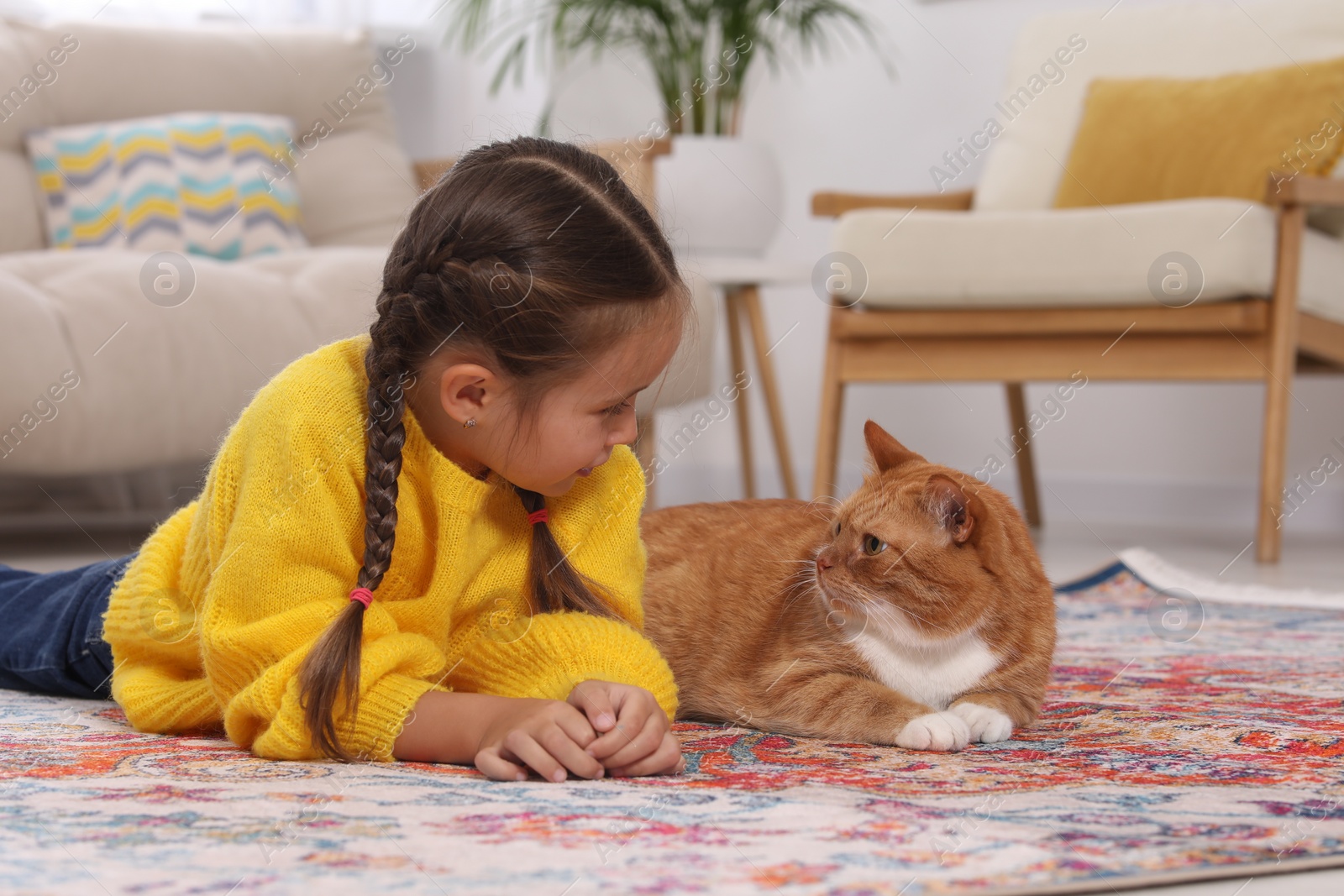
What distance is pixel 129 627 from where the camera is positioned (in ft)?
3.82

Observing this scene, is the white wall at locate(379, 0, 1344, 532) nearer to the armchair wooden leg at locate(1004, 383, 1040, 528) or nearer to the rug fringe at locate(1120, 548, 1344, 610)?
A: the armchair wooden leg at locate(1004, 383, 1040, 528)

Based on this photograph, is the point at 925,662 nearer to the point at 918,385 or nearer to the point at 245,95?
the point at 918,385

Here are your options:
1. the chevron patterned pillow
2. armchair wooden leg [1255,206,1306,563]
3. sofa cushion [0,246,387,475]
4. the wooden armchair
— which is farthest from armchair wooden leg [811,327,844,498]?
the chevron patterned pillow

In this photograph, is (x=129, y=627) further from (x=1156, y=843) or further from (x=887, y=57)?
(x=887, y=57)

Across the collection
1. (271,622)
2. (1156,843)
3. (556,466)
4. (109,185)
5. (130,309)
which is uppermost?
(109,185)

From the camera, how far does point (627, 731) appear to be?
95 centimetres

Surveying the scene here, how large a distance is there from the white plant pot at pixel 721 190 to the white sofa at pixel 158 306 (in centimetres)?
51

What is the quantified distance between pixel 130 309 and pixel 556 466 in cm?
162

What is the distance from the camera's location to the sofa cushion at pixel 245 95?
3109 mm

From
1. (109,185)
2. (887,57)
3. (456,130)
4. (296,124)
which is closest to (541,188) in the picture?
(109,185)

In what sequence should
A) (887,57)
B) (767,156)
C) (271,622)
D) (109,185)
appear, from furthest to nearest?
(887,57) < (767,156) < (109,185) < (271,622)

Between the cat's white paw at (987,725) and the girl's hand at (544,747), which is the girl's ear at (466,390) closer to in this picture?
the girl's hand at (544,747)

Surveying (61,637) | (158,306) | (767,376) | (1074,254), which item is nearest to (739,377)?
(767,376)

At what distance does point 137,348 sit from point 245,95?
1.29 m
